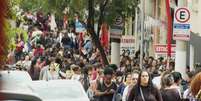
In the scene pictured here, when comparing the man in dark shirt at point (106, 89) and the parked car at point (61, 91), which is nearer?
the parked car at point (61, 91)

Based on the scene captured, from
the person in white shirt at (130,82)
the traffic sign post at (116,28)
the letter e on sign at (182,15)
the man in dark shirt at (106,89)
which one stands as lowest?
the man in dark shirt at (106,89)

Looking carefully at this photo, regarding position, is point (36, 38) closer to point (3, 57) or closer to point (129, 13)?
point (129, 13)

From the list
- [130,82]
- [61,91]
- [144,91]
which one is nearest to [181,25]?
[130,82]

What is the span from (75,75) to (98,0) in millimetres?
9440

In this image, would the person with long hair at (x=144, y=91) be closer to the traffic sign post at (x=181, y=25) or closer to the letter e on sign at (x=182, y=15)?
the traffic sign post at (x=181, y=25)

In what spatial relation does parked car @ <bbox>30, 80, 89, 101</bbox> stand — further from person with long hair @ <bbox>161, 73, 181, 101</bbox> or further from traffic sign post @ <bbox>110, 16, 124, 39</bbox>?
traffic sign post @ <bbox>110, 16, 124, 39</bbox>

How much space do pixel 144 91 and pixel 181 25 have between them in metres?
7.67

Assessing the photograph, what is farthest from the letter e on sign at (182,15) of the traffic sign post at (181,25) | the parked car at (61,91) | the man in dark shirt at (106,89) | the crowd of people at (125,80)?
the parked car at (61,91)

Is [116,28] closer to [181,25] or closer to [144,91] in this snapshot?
[181,25]

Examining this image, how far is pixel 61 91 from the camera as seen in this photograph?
10984 mm

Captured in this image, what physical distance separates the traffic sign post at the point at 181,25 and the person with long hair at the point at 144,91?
7.39m

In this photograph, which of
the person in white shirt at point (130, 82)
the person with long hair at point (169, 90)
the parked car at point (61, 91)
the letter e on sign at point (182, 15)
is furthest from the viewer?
the letter e on sign at point (182, 15)

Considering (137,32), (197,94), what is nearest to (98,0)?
(137,32)

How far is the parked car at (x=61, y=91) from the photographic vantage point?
34.4 feet
